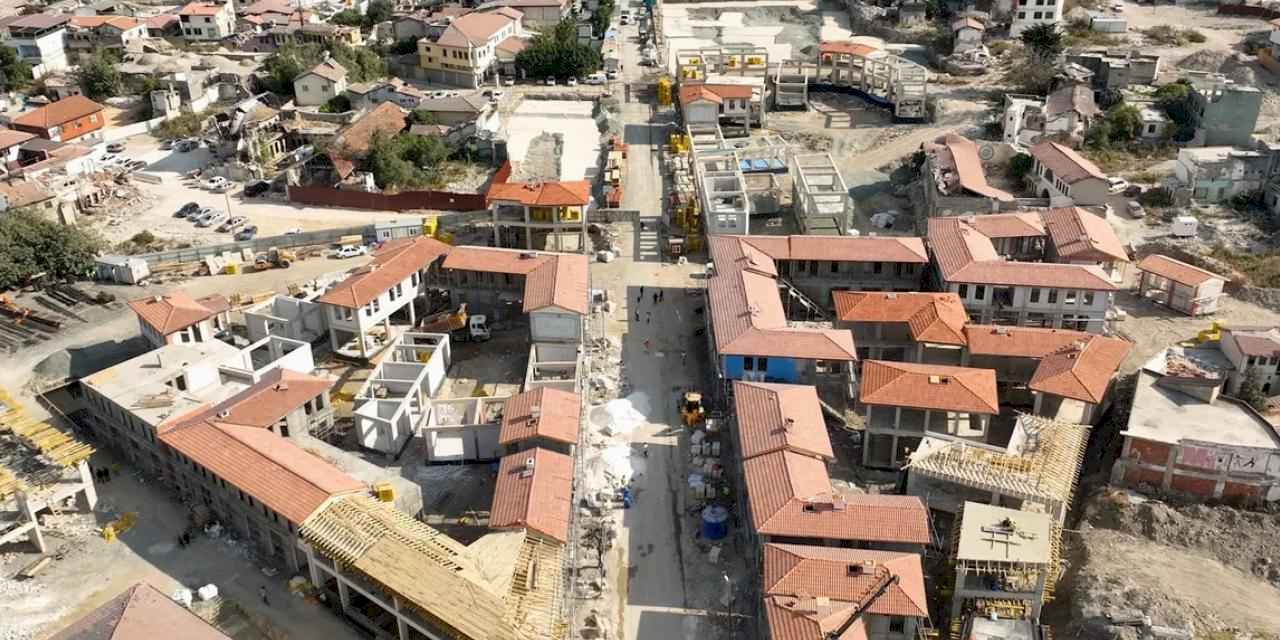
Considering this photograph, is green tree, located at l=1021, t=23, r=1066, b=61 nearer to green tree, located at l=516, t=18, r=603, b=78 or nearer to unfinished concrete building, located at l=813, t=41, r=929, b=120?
unfinished concrete building, located at l=813, t=41, r=929, b=120

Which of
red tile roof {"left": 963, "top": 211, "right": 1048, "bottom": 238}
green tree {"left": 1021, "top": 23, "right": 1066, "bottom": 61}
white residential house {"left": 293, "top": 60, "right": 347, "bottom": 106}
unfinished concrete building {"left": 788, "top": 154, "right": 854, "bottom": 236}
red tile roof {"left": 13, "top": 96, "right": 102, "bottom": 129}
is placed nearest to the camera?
red tile roof {"left": 963, "top": 211, "right": 1048, "bottom": 238}

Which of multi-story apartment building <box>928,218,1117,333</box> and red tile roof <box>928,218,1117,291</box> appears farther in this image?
multi-story apartment building <box>928,218,1117,333</box>

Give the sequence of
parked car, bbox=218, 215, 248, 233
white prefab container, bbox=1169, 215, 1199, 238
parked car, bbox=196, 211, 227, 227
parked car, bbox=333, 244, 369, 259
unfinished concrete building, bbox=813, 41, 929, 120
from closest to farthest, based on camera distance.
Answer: white prefab container, bbox=1169, 215, 1199, 238
parked car, bbox=333, 244, 369, 259
parked car, bbox=218, 215, 248, 233
parked car, bbox=196, 211, 227, 227
unfinished concrete building, bbox=813, 41, 929, 120

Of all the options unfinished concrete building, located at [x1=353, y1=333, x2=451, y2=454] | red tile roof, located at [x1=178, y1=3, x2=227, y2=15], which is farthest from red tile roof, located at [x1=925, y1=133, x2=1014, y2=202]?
red tile roof, located at [x1=178, y1=3, x2=227, y2=15]

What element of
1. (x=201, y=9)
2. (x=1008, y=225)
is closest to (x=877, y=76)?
(x=1008, y=225)

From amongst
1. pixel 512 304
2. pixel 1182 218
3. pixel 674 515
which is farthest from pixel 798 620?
pixel 1182 218

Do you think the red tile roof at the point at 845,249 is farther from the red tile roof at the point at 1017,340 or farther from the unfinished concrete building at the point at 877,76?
the unfinished concrete building at the point at 877,76

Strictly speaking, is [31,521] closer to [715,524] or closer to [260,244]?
[715,524]
